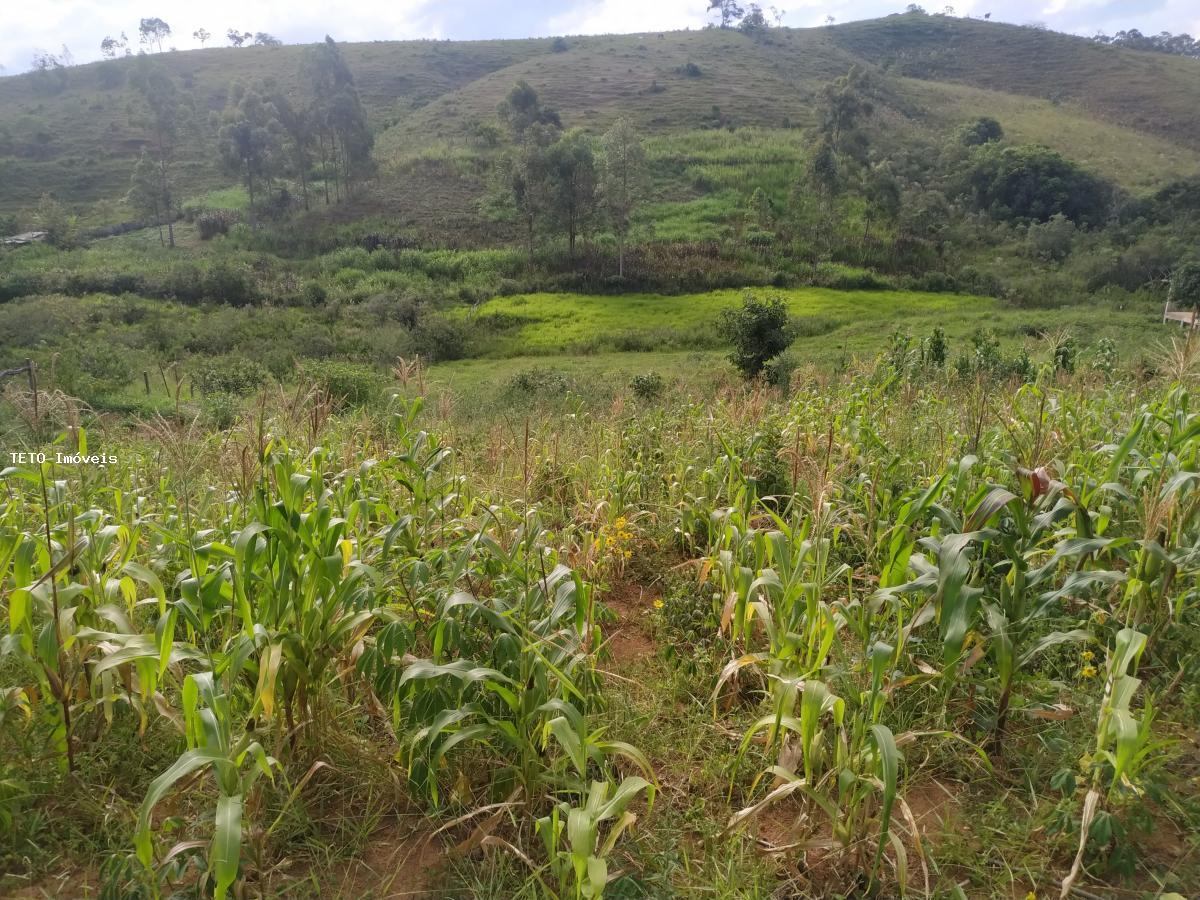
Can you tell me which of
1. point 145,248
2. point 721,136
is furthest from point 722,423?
point 721,136

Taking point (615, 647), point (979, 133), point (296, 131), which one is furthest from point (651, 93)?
point (615, 647)

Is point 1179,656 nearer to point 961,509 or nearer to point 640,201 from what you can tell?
point 961,509

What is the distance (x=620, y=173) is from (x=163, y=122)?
3177 cm

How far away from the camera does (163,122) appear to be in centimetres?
4359

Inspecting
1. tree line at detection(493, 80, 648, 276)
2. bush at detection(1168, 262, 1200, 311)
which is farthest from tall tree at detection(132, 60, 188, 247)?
bush at detection(1168, 262, 1200, 311)

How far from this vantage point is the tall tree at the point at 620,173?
104 feet

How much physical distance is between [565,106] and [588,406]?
53256 millimetres

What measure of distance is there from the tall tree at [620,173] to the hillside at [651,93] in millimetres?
13010

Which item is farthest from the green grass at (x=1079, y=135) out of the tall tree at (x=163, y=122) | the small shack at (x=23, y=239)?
the small shack at (x=23, y=239)

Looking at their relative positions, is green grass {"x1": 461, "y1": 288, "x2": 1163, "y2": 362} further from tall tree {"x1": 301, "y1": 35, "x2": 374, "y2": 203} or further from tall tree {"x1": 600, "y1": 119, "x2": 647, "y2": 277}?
tall tree {"x1": 301, "y1": 35, "x2": 374, "y2": 203}

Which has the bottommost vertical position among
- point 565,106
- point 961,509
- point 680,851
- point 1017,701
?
point 680,851

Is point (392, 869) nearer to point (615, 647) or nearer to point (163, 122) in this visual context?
point (615, 647)

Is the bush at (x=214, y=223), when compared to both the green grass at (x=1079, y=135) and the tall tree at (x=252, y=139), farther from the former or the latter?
the green grass at (x=1079, y=135)

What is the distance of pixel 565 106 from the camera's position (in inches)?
2233
